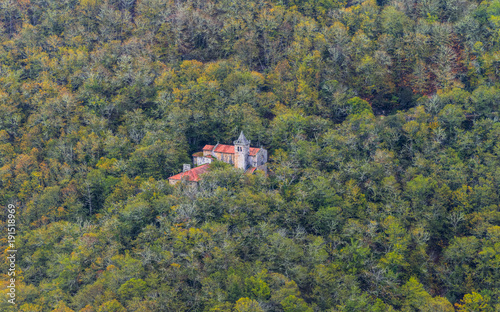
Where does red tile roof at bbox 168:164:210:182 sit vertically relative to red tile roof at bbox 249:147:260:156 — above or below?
below

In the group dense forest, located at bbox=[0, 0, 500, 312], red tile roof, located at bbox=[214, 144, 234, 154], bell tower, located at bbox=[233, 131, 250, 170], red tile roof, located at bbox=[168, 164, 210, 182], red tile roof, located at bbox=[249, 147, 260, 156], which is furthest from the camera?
red tile roof, located at bbox=[249, 147, 260, 156]

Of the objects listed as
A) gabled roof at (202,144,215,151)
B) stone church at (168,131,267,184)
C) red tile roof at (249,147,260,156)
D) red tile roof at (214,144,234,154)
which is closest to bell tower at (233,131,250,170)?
stone church at (168,131,267,184)

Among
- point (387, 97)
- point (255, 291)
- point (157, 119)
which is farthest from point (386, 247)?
point (157, 119)

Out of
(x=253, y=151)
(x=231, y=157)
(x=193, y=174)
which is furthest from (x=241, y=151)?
(x=193, y=174)

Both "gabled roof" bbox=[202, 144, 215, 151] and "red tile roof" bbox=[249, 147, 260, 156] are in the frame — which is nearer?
"red tile roof" bbox=[249, 147, 260, 156]

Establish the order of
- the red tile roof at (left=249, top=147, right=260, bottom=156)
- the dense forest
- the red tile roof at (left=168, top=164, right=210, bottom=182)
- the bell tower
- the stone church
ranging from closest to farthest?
the dense forest, the red tile roof at (left=168, top=164, right=210, bottom=182), the stone church, the bell tower, the red tile roof at (left=249, top=147, right=260, bottom=156)

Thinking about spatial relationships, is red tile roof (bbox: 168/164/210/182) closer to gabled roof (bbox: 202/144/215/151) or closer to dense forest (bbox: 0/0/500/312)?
dense forest (bbox: 0/0/500/312)

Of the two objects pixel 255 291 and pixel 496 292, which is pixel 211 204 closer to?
pixel 255 291

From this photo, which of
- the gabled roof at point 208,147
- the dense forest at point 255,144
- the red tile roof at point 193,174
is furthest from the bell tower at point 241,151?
the gabled roof at point 208,147

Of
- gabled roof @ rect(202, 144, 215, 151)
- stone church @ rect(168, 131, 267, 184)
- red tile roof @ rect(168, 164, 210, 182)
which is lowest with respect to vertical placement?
red tile roof @ rect(168, 164, 210, 182)
